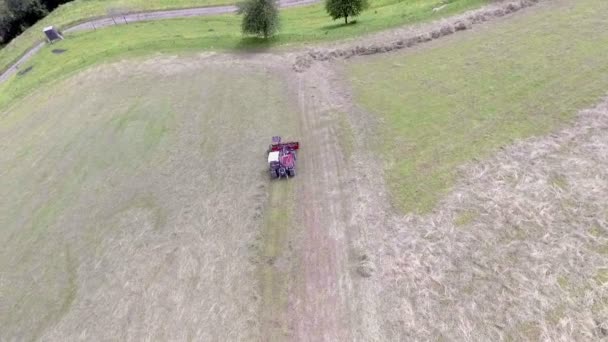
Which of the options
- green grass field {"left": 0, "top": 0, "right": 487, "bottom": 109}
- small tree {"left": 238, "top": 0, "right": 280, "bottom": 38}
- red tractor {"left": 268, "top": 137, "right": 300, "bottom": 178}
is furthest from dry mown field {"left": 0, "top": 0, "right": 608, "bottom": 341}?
small tree {"left": 238, "top": 0, "right": 280, "bottom": 38}

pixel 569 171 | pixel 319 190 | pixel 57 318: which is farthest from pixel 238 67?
pixel 569 171

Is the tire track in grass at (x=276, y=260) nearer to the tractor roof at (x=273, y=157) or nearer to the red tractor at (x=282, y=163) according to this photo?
the red tractor at (x=282, y=163)

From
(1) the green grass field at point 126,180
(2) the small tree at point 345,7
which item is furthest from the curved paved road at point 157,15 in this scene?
(1) the green grass field at point 126,180

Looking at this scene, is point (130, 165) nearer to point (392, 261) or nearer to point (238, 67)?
point (238, 67)

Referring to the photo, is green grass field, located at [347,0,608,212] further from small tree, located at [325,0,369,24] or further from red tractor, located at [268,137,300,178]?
small tree, located at [325,0,369,24]

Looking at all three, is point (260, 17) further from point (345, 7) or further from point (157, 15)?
point (157, 15)

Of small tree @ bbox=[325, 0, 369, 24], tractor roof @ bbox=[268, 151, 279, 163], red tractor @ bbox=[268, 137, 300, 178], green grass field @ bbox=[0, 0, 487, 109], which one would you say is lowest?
red tractor @ bbox=[268, 137, 300, 178]

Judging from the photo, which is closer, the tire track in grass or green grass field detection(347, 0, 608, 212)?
the tire track in grass
